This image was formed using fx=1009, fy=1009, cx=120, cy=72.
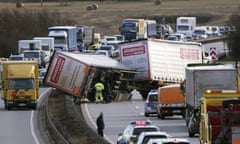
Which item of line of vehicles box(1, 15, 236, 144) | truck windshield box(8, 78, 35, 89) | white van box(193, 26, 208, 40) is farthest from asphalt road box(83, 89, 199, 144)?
white van box(193, 26, 208, 40)

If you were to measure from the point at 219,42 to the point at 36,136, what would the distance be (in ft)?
212

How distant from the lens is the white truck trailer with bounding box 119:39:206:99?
60062mm

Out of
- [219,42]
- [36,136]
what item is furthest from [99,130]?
[219,42]

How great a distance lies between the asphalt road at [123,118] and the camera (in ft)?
135

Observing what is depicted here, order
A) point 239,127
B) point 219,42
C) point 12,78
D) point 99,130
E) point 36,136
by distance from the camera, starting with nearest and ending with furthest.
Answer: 1. point 239,127
2. point 99,130
3. point 36,136
4. point 12,78
5. point 219,42

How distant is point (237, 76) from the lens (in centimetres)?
3903

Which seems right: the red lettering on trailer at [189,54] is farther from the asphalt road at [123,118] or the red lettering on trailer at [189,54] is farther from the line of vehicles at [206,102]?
the line of vehicles at [206,102]

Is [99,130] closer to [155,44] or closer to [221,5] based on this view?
[155,44]

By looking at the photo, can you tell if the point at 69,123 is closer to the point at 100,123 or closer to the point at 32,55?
the point at 100,123

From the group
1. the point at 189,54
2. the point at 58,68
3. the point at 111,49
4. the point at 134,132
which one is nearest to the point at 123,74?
the point at 58,68

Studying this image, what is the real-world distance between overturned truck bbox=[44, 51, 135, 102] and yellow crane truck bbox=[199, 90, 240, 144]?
30.4 metres

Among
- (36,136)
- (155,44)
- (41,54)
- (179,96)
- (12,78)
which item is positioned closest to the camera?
(36,136)

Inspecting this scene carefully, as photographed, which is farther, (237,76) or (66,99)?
(66,99)

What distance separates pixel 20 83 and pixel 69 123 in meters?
11.6
